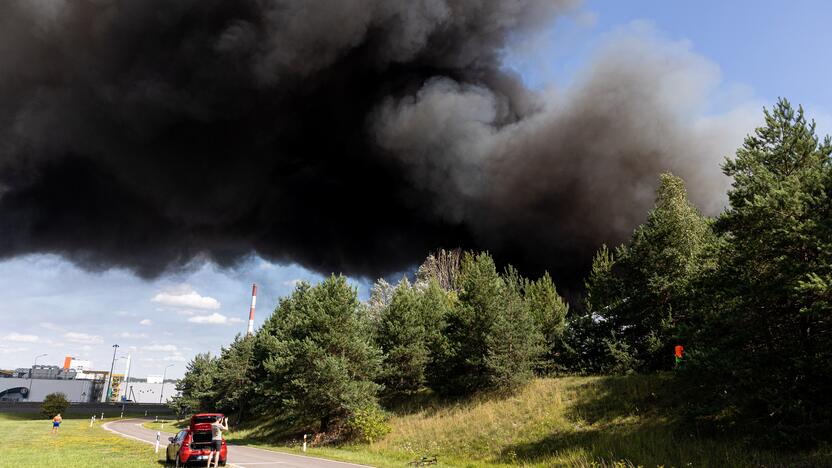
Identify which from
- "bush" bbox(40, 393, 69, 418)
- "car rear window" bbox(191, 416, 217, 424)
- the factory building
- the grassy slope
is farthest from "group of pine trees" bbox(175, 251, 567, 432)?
the factory building

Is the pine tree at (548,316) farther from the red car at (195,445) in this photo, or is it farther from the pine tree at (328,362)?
the red car at (195,445)

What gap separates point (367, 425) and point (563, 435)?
12.4 meters

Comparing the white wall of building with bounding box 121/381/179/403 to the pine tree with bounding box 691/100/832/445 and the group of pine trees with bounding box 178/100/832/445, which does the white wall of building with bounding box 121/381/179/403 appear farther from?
the pine tree with bounding box 691/100/832/445

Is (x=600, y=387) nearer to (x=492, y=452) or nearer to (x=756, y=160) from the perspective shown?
(x=492, y=452)

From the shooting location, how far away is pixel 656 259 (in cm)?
3056

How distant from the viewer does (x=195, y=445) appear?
1750 cm

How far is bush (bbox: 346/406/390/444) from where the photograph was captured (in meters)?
28.9

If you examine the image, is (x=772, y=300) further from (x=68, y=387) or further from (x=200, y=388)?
(x=68, y=387)

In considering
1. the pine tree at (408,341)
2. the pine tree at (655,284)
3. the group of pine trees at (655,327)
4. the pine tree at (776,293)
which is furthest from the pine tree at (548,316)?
the pine tree at (776,293)

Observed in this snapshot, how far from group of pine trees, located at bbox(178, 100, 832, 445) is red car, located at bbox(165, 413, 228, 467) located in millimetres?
11341

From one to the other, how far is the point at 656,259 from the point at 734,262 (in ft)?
44.1

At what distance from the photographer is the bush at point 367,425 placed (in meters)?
28.9

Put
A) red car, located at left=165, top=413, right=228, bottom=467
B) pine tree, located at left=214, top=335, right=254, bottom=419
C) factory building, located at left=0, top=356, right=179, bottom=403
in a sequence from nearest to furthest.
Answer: red car, located at left=165, top=413, right=228, bottom=467
pine tree, located at left=214, top=335, right=254, bottom=419
factory building, located at left=0, top=356, right=179, bottom=403

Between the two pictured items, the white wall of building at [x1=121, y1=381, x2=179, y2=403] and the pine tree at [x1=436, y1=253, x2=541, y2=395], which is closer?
the pine tree at [x1=436, y1=253, x2=541, y2=395]
